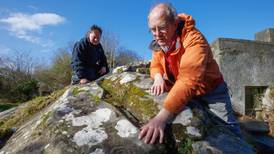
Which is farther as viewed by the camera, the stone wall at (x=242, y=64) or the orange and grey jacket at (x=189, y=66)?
the stone wall at (x=242, y=64)

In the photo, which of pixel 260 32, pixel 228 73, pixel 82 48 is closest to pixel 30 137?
pixel 82 48

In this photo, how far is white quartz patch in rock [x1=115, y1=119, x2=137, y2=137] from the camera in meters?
2.40

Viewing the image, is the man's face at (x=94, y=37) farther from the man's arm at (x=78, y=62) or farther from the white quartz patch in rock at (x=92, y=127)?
the white quartz patch in rock at (x=92, y=127)

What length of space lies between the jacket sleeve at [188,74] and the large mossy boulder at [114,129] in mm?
226

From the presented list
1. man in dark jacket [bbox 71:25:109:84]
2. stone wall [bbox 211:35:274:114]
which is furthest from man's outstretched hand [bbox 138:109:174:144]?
stone wall [bbox 211:35:274:114]

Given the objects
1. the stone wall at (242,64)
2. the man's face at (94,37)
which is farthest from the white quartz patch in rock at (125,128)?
the stone wall at (242,64)

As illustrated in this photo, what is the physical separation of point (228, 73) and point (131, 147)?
6.40 meters

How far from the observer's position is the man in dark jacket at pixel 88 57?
594 centimetres

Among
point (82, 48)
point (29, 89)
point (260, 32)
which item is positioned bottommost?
point (29, 89)

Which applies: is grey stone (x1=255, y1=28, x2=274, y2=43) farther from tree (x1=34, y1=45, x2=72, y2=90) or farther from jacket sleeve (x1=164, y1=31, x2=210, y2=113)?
tree (x1=34, y1=45, x2=72, y2=90)

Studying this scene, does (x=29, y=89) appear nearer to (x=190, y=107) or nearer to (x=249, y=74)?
(x=249, y=74)

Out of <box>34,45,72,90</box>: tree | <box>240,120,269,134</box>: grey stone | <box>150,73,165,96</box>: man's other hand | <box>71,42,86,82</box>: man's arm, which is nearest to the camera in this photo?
<box>150,73,165,96</box>: man's other hand

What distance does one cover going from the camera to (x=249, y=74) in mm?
8422

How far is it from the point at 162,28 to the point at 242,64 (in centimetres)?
625
